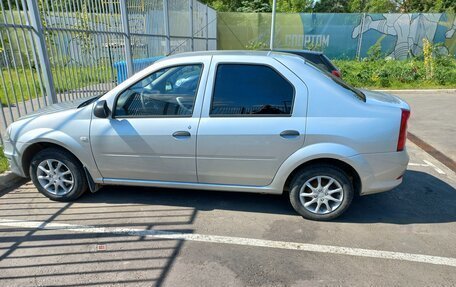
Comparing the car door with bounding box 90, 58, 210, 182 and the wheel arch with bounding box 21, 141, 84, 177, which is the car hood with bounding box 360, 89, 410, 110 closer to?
the car door with bounding box 90, 58, 210, 182

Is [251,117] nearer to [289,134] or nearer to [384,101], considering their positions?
[289,134]

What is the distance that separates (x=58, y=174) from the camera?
12.2 feet

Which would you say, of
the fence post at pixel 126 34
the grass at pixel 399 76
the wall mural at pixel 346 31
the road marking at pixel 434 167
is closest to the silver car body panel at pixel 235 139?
the road marking at pixel 434 167

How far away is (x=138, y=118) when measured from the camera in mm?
3387

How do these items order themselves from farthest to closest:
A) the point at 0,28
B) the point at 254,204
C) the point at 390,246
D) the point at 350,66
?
the point at 350,66 → the point at 0,28 → the point at 254,204 → the point at 390,246

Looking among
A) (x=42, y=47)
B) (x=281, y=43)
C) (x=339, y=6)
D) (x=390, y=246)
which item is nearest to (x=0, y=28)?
(x=42, y=47)

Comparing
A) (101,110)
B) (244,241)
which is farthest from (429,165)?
(101,110)

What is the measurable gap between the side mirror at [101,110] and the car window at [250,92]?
3.73 ft

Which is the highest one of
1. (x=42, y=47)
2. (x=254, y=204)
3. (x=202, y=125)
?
(x=42, y=47)

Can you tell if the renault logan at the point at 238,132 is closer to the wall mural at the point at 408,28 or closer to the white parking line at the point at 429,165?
the white parking line at the point at 429,165

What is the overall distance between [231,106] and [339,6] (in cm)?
3875

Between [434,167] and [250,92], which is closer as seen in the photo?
[250,92]

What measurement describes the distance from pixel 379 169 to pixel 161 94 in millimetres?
2391

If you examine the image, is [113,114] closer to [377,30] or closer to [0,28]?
[0,28]
